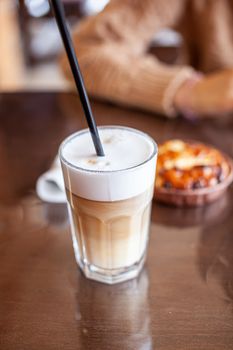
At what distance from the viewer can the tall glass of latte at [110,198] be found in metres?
0.50

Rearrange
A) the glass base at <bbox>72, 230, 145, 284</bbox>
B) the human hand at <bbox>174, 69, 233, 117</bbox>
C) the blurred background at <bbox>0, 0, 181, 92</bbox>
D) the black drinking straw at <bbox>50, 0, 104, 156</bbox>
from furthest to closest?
the blurred background at <bbox>0, 0, 181, 92</bbox> < the human hand at <bbox>174, 69, 233, 117</bbox> < the glass base at <bbox>72, 230, 145, 284</bbox> < the black drinking straw at <bbox>50, 0, 104, 156</bbox>

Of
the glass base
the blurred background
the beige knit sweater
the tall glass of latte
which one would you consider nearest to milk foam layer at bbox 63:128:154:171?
the tall glass of latte

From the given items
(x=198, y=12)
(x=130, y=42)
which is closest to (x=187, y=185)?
(x=130, y=42)

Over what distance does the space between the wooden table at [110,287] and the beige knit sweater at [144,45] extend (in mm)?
348

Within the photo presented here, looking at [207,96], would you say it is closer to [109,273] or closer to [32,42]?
[109,273]

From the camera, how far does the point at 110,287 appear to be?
559mm

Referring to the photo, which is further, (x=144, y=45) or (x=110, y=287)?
(x=144, y=45)

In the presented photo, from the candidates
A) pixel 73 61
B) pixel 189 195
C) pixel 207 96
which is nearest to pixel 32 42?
pixel 207 96

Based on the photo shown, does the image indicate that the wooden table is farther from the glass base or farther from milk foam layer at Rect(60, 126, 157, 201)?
milk foam layer at Rect(60, 126, 157, 201)

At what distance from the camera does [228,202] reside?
0.72 m

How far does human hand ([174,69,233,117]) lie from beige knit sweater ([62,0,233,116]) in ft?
0.09

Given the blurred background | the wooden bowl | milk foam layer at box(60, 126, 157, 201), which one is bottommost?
the blurred background

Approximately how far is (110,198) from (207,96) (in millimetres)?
578

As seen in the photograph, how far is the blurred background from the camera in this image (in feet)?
9.66
